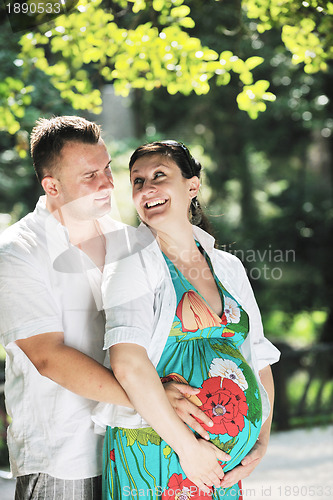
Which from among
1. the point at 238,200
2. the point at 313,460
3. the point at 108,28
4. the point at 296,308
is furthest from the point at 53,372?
the point at 238,200

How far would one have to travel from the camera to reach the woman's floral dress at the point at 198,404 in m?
1.77

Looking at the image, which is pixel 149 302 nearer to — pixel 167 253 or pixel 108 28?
pixel 167 253

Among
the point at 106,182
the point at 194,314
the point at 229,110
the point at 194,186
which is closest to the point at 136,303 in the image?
the point at 194,314

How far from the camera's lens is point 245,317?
2.00m

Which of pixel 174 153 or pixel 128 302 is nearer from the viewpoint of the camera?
pixel 128 302

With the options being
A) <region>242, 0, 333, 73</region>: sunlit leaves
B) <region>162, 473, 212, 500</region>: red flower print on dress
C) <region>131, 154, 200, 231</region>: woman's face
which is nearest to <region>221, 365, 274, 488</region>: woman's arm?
<region>162, 473, 212, 500</region>: red flower print on dress

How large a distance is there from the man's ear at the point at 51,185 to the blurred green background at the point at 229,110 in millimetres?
953

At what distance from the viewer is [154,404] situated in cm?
165

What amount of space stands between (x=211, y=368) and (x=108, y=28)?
179cm

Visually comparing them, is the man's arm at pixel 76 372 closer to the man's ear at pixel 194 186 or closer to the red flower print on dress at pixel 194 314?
the red flower print on dress at pixel 194 314

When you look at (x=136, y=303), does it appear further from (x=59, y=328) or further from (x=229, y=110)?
(x=229, y=110)

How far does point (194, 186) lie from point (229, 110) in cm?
604

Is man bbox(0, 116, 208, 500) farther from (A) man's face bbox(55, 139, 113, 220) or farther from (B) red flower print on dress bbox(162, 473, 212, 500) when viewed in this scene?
(B) red flower print on dress bbox(162, 473, 212, 500)

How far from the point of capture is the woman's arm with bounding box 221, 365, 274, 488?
72.7 inches
